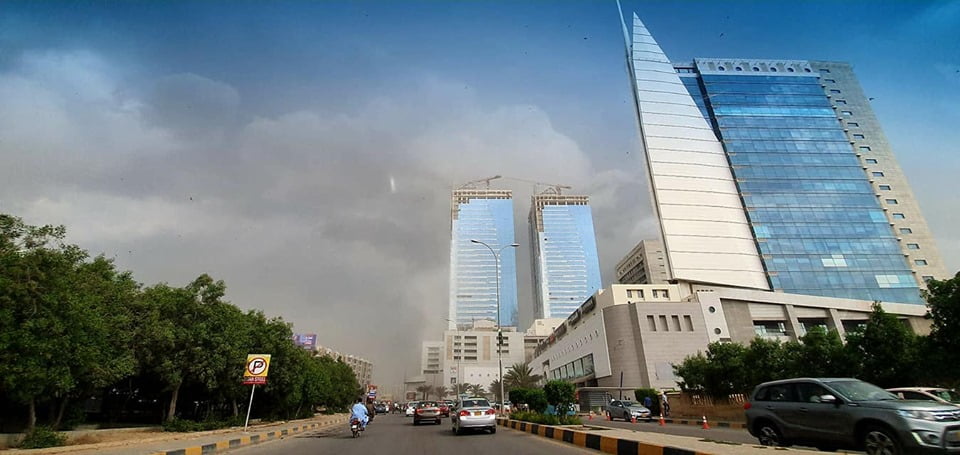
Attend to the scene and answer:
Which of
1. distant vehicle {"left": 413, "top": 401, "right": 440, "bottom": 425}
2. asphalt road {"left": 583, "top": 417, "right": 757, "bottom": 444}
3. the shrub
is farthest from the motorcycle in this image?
asphalt road {"left": 583, "top": 417, "right": 757, "bottom": 444}

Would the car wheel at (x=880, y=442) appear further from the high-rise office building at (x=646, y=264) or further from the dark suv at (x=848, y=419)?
the high-rise office building at (x=646, y=264)

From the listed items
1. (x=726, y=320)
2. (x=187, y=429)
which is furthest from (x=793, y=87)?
(x=187, y=429)

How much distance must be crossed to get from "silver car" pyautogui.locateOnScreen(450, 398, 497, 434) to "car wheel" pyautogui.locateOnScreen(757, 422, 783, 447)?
8.97m

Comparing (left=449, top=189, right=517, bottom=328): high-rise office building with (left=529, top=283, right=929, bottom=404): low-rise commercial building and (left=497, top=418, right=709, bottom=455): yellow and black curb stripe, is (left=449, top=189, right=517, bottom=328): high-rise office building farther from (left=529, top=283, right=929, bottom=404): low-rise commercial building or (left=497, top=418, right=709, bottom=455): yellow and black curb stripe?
(left=497, top=418, right=709, bottom=455): yellow and black curb stripe

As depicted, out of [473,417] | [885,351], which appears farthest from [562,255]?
[473,417]

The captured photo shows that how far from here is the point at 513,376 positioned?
275 ft

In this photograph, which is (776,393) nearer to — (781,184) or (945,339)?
(945,339)

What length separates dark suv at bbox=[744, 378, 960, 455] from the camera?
19.8ft

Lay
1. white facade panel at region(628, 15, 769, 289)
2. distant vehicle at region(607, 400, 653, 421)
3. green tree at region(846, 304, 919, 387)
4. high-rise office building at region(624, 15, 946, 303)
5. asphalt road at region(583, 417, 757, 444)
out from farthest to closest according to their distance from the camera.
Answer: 1. white facade panel at region(628, 15, 769, 289)
2. high-rise office building at region(624, 15, 946, 303)
3. distant vehicle at region(607, 400, 653, 421)
4. green tree at region(846, 304, 919, 387)
5. asphalt road at region(583, 417, 757, 444)

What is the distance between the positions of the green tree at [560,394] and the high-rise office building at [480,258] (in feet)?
436

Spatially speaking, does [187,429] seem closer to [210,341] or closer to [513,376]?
[210,341]

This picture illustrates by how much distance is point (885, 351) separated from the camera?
71.3ft

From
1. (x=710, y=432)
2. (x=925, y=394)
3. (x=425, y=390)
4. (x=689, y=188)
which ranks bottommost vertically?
(x=710, y=432)

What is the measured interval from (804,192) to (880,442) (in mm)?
82943
